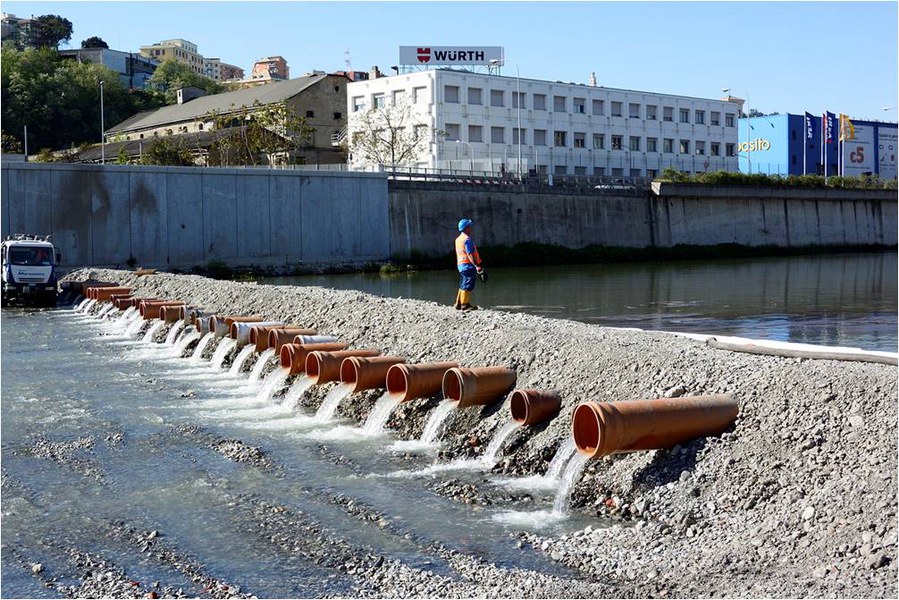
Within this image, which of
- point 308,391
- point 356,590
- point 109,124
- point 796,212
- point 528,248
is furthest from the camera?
point 109,124

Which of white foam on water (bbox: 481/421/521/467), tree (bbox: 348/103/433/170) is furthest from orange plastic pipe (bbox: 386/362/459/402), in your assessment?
tree (bbox: 348/103/433/170)

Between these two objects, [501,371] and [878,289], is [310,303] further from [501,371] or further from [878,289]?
[878,289]

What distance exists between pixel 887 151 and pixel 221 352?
333 ft

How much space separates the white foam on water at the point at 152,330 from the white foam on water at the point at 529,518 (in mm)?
15277

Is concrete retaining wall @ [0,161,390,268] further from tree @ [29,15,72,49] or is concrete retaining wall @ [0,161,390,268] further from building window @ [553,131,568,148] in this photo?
tree @ [29,15,72,49]

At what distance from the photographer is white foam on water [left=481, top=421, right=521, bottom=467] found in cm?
1067

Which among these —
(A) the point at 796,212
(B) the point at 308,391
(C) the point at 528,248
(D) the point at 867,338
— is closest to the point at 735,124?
(A) the point at 796,212

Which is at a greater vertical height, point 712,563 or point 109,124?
point 109,124

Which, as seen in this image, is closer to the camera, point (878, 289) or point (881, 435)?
point (881, 435)

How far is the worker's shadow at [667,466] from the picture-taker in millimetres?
8914

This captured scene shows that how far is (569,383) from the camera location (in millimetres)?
11453

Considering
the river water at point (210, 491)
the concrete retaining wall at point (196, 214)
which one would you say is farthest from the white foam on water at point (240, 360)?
the concrete retaining wall at point (196, 214)

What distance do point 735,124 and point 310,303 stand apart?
81156 millimetres

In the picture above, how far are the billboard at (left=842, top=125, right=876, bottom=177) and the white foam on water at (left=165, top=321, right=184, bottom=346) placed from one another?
9129 cm
